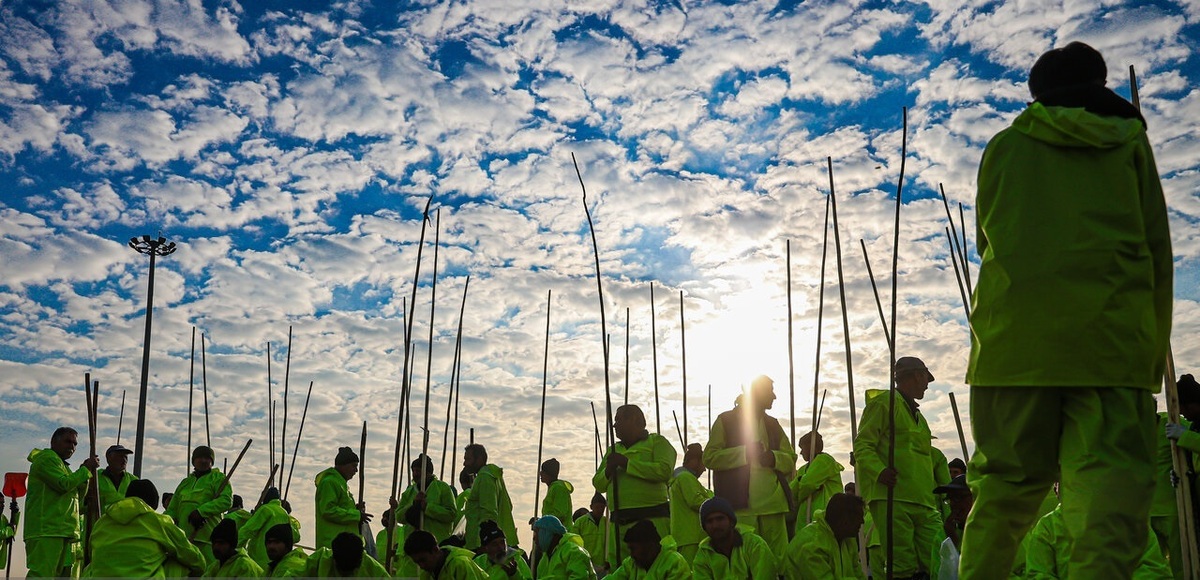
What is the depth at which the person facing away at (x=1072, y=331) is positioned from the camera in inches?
105

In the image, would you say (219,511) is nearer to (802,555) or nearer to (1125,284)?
(802,555)

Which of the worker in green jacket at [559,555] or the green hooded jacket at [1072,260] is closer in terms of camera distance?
the green hooded jacket at [1072,260]

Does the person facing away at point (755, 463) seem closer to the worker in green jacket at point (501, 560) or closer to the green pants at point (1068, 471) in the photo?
the worker in green jacket at point (501, 560)

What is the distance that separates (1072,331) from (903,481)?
395cm

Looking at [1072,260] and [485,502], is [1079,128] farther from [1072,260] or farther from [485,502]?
[485,502]

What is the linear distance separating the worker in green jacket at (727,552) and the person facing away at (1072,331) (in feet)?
12.1

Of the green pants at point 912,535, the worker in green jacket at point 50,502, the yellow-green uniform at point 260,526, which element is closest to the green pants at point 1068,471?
the green pants at point 912,535

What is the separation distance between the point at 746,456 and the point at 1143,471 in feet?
14.9

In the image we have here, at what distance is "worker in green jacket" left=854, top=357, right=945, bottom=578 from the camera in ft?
20.9

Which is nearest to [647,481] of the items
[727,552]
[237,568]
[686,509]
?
[686,509]

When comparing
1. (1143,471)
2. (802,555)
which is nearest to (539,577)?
(802,555)

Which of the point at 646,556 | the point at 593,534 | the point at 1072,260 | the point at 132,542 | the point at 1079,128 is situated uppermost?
the point at 1079,128

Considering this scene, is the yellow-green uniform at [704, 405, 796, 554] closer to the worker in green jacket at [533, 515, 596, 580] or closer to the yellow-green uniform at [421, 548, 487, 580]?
the worker in green jacket at [533, 515, 596, 580]

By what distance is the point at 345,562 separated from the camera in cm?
730
